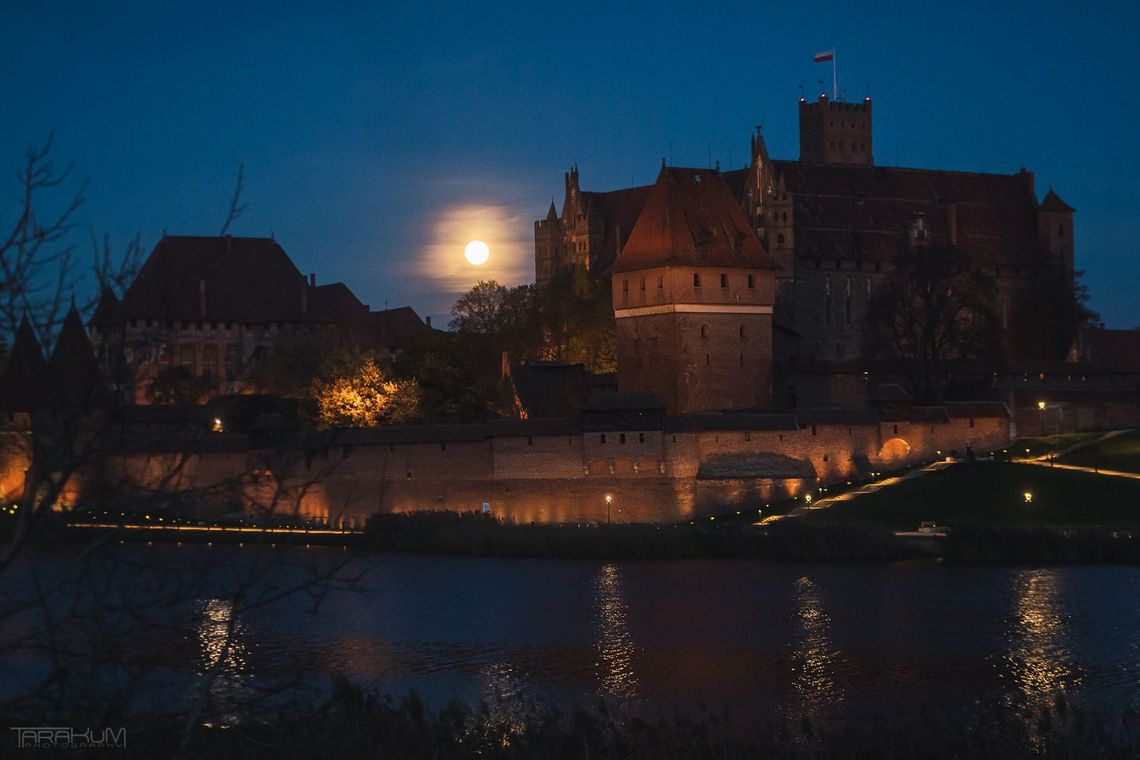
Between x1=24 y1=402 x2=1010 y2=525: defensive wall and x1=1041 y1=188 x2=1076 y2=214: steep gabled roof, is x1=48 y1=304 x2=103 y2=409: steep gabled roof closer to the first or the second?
x1=24 y1=402 x2=1010 y2=525: defensive wall

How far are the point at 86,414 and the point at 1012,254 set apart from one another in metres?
59.7

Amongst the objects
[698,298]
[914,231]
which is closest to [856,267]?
[914,231]

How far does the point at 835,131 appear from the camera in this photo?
92.5 m

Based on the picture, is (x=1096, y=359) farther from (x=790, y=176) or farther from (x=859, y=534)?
(x=859, y=534)

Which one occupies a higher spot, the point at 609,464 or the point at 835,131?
the point at 835,131

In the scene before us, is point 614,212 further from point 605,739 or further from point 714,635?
point 605,739

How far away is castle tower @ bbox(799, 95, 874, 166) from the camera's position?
9194 cm

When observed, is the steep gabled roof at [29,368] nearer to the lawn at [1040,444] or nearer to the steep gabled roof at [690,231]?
the steep gabled roof at [690,231]

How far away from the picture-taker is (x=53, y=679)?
9.63 meters

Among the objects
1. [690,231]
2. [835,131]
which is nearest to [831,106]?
[835,131]

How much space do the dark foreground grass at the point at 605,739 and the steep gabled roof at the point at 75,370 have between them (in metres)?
3.48

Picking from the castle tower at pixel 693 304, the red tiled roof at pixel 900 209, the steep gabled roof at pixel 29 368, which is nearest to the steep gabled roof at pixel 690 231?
the castle tower at pixel 693 304

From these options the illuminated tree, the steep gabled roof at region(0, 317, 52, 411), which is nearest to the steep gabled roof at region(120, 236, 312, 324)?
the illuminated tree

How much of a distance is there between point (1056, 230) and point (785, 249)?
503 inches
